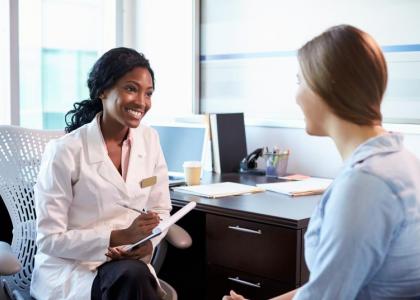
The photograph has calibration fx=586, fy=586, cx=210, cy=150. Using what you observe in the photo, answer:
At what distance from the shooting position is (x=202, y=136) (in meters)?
2.77

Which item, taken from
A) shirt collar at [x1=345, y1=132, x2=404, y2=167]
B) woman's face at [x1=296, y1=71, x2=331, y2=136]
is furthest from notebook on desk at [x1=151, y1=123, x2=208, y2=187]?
shirt collar at [x1=345, y1=132, x2=404, y2=167]

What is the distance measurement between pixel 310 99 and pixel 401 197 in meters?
0.27

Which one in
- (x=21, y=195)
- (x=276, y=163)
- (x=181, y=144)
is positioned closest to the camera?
(x=21, y=195)

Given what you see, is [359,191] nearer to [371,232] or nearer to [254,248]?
[371,232]

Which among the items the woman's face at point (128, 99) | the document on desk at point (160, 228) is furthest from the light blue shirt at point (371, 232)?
the woman's face at point (128, 99)

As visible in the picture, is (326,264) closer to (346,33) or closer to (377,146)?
(377,146)

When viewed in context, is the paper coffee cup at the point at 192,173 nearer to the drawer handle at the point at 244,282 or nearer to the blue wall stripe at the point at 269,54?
the drawer handle at the point at 244,282

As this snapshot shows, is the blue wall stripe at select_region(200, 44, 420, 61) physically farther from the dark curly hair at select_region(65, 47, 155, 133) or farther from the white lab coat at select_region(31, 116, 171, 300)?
the white lab coat at select_region(31, 116, 171, 300)

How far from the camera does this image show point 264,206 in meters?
1.97

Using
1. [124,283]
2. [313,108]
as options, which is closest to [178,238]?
[124,283]

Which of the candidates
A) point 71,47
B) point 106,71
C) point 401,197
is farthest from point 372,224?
point 71,47

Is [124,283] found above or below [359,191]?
below

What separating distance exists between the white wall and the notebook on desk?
1.02 ft

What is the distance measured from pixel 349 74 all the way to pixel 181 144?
5.86 ft
